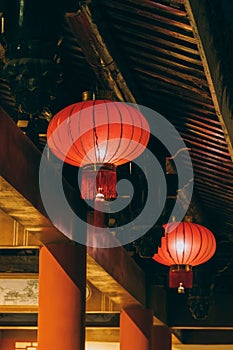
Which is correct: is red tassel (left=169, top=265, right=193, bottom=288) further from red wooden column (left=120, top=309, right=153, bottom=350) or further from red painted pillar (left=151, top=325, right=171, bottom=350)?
red painted pillar (left=151, top=325, right=171, bottom=350)

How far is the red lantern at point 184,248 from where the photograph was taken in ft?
36.4

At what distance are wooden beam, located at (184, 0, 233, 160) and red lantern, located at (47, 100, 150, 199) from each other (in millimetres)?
556

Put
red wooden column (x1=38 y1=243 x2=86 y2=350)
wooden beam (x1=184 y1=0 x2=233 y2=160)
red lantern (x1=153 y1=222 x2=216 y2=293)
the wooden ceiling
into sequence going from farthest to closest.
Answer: red lantern (x1=153 y1=222 x2=216 y2=293), red wooden column (x1=38 y1=243 x2=86 y2=350), wooden beam (x1=184 y1=0 x2=233 y2=160), the wooden ceiling

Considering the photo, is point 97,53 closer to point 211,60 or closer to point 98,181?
point 98,181

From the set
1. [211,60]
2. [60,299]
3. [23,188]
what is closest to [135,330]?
[60,299]

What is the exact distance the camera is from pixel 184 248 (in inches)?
439

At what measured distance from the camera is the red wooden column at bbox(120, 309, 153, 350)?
1448 cm

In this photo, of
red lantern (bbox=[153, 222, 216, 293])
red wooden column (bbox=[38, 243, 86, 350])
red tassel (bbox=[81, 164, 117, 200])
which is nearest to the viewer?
red tassel (bbox=[81, 164, 117, 200])

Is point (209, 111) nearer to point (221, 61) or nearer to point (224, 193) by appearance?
point (221, 61)

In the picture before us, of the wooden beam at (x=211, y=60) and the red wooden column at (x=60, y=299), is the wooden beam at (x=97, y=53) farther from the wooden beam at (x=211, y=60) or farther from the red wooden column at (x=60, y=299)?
the red wooden column at (x=60, y=299)

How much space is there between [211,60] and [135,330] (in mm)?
8439

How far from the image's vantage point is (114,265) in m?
12.2

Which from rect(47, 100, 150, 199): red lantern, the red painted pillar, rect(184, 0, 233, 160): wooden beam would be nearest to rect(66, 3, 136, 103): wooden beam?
rect(47, 100, 150, 199): red lantern

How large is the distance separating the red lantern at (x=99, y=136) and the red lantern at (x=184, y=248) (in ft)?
12.7
